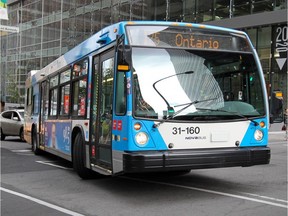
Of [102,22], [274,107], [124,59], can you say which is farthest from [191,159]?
[102,22]

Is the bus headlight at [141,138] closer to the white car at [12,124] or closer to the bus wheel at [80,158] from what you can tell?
the bus wheel at [80,158]

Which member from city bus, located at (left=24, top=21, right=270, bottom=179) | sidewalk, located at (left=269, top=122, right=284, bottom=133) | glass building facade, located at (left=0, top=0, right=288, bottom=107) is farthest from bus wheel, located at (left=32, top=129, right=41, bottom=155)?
sidewalk, located at (left=269, top=122, right=284, bottom=133)

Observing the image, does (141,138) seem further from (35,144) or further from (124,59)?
(35,144)

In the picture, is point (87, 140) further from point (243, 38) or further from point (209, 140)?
point (243, 38)

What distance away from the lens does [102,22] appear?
118 ft

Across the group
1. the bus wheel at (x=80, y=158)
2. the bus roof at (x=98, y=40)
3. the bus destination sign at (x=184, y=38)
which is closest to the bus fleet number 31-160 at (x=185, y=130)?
the bus destination sign at (x=184, y=38)

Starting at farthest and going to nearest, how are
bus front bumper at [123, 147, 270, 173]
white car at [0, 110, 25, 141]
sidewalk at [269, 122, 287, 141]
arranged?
sidewalk at [269, 122, 287, 141] → white car at [0, 110, 25, 141] → bus front bumper at [123, 147, 270, 173]

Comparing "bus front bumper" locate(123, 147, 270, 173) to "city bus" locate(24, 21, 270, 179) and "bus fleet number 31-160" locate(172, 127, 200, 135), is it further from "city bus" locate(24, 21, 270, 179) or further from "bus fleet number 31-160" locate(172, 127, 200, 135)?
"bus fleet number 31-160" locate(172, 127, 200, 135)

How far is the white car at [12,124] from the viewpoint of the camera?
1962cm

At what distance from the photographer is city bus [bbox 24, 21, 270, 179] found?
20.9 ft

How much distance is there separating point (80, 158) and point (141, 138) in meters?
2.63

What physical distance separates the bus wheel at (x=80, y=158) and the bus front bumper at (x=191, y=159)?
8.02ft

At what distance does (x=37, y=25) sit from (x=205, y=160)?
1707 inches

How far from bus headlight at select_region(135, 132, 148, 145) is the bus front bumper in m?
0.16
